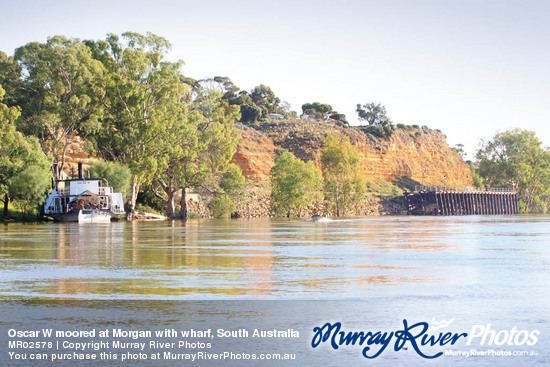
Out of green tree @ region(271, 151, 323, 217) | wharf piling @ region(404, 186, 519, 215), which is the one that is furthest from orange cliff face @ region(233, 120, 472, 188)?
green tree @ region(271, 151, 323, 217)

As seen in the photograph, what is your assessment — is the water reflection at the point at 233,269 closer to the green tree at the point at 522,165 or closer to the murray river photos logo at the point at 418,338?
the murray river photos logo at the point at 418,338

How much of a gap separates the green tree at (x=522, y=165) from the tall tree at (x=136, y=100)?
10232cm

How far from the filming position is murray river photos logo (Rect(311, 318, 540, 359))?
32.6ft

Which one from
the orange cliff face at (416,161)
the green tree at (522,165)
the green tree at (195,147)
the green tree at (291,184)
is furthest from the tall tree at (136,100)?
the green tree at (522,165)

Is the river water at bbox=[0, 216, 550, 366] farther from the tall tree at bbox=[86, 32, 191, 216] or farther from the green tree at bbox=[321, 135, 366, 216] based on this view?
the green tree at bbox=[321, 135, 366, 216]

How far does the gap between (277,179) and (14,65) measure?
38920mm

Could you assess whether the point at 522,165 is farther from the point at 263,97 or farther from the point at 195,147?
the point at 195,147

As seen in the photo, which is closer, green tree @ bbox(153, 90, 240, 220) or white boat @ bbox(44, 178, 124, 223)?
white boat @ bbox(44, 178, 124, 223)

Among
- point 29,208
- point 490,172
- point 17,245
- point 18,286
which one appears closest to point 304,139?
point 490,172

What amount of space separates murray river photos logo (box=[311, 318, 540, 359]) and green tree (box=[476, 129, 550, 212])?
487ft

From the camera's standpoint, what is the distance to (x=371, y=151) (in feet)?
513

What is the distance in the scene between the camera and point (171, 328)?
35.6 ft

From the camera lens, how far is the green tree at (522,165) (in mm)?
152750

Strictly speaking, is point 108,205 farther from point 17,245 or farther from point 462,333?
point 462,333
